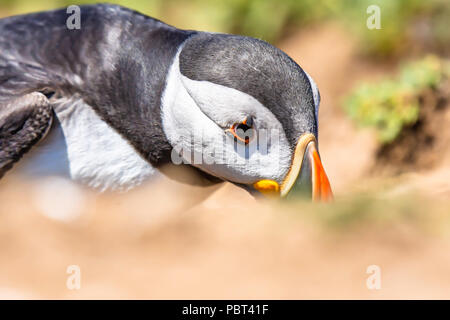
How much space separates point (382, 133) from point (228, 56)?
2.17 m

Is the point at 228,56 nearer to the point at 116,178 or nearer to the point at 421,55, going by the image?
the point at 116,178

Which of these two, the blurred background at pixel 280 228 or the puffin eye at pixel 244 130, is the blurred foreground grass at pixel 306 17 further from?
the puffin eye at pixel 244 130

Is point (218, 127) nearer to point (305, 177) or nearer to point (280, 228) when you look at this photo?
point (305, 177)

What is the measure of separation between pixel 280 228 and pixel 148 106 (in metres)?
1.27

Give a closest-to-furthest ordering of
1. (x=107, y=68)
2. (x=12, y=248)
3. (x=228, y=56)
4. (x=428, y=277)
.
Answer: (x=228, y=56) < (x=107, y=68) < (x=428, y=277) < (x=12, y=248)

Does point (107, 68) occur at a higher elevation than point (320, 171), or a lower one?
higher

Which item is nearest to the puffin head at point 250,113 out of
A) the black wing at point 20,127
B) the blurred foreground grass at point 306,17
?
the black wing at point 20,127

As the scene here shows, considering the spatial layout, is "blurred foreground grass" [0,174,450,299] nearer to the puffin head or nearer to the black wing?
the black wing

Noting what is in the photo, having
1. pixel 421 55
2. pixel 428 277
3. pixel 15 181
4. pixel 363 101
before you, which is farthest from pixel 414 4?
pixel 15 181

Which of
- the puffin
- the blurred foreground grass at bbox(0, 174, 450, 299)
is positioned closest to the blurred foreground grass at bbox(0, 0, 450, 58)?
the blurred foreground grass at bbox(0, 174, 450, 299)

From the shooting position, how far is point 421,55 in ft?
17.4

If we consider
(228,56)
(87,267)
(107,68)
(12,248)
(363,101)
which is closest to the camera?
(228,56)

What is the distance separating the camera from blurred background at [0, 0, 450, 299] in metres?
3.01

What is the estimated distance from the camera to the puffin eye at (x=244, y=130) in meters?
2.28
